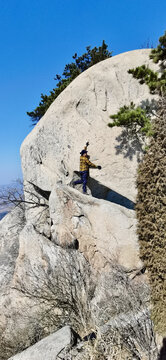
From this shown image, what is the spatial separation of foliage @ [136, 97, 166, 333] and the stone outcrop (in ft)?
1.90

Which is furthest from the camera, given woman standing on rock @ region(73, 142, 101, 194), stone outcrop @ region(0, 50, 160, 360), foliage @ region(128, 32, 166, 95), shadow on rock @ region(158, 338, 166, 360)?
woman standing on rock @ region(73, 142, 101, 194)

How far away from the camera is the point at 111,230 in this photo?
22.1 ft

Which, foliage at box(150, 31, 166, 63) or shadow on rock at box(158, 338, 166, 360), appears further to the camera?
foliage at box(150, 31, 166, 63)

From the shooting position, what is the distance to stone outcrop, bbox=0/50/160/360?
20.6 feet

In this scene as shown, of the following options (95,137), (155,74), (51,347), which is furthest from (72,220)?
(155,74)

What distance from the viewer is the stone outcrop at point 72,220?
247 inches

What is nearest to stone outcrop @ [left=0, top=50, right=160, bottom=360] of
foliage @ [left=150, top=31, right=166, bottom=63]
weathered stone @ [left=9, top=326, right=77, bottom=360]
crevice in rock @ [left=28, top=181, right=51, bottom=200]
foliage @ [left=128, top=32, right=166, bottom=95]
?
crevice in rock @ [left=28, top=181, right=51, bottom=200]

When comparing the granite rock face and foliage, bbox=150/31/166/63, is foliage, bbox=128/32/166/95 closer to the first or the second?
foliage, bbox=150/31/166/63

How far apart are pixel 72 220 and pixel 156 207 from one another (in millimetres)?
2843

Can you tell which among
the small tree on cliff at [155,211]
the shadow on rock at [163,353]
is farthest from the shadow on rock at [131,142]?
the shadow on rock at [163,353]

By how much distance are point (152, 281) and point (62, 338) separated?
8.15 feet

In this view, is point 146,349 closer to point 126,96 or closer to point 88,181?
point 88,181

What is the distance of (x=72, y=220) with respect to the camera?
721cm

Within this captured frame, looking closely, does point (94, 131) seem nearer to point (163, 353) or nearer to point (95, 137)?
point (95, 137)
